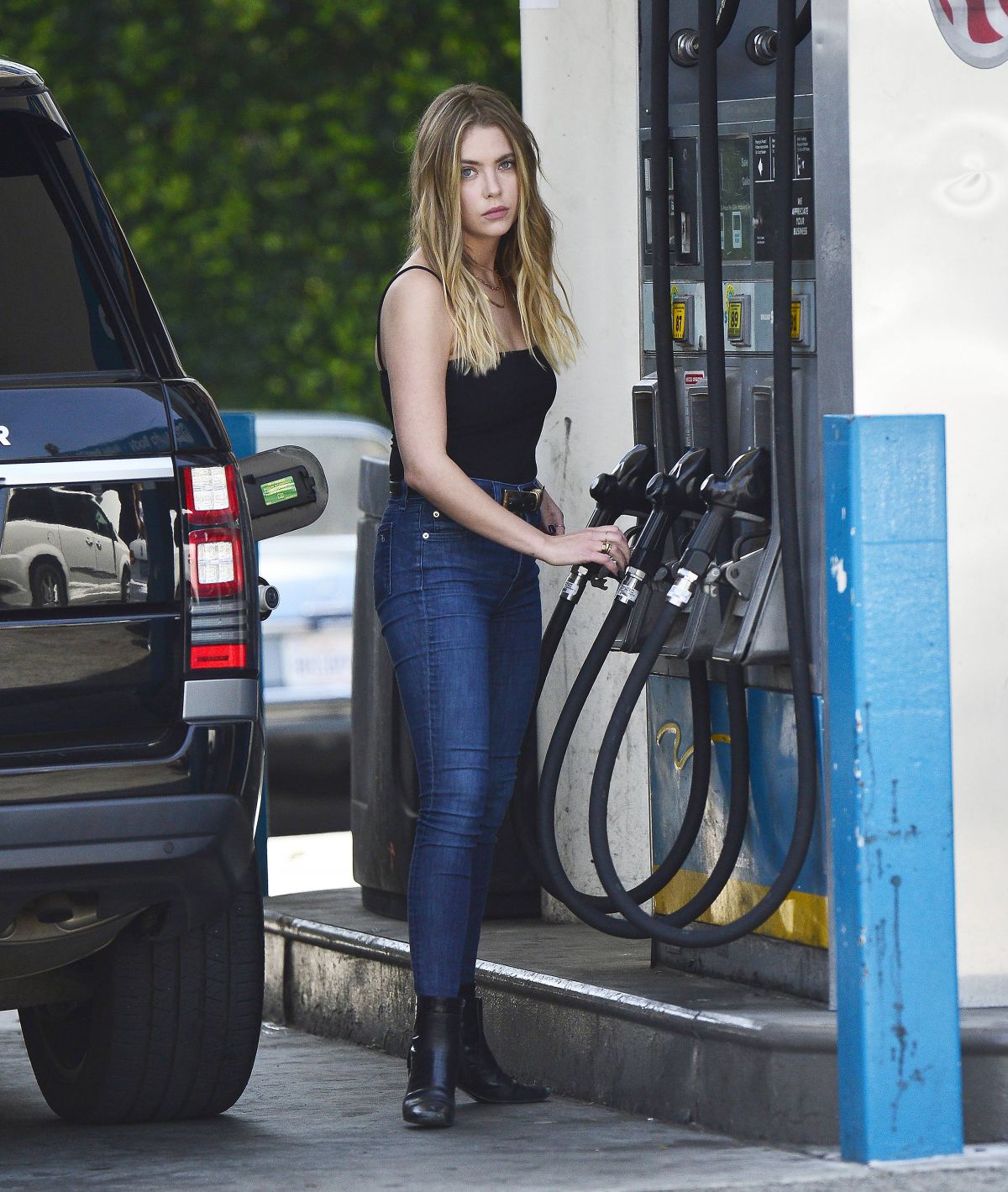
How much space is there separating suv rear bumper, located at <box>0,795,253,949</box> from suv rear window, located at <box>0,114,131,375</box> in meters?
0.76

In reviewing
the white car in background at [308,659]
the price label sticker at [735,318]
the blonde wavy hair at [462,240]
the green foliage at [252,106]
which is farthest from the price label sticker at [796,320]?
the green foliage at [252,106]

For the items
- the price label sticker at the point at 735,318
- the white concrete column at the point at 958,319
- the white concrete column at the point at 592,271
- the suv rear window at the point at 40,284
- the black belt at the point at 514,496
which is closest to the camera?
the suv rear window at the point at 40,284

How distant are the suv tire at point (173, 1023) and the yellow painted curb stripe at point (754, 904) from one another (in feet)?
3.13

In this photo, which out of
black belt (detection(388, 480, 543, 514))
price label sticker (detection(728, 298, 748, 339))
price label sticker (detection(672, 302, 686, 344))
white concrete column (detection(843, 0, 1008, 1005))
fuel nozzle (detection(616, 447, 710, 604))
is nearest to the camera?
white concrete column (detection(843, 0, 1008, 1005))

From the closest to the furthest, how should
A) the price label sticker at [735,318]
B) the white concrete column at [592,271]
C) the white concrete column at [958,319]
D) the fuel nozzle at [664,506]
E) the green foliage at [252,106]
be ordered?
the white concrete column at [958,319] < the fuel nozzle at [664,506] < the price label sticker at [735,318] < the white concrete column at [592,271] < the green foliage at [252,106]

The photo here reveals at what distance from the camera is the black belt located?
4.44m

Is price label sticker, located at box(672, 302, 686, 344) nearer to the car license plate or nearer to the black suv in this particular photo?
the black suv

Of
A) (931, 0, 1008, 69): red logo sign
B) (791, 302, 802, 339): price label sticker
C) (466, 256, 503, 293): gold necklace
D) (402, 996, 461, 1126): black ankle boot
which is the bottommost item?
(402, 996, 461, 1126): black ankle boot

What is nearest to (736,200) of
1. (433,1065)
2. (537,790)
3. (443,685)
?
(443,685)

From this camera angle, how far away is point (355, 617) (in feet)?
20.2

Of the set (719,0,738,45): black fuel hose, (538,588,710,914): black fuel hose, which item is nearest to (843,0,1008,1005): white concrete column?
(719,0,738,45): black fuel hose

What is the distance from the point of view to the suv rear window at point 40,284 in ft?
13.2

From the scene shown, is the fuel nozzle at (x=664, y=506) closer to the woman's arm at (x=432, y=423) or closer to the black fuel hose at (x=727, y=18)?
the woman's arm at (x=432, y=423)

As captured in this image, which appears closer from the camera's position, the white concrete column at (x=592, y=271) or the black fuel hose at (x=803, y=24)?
the black fuel hose at (x=803, y=24)
